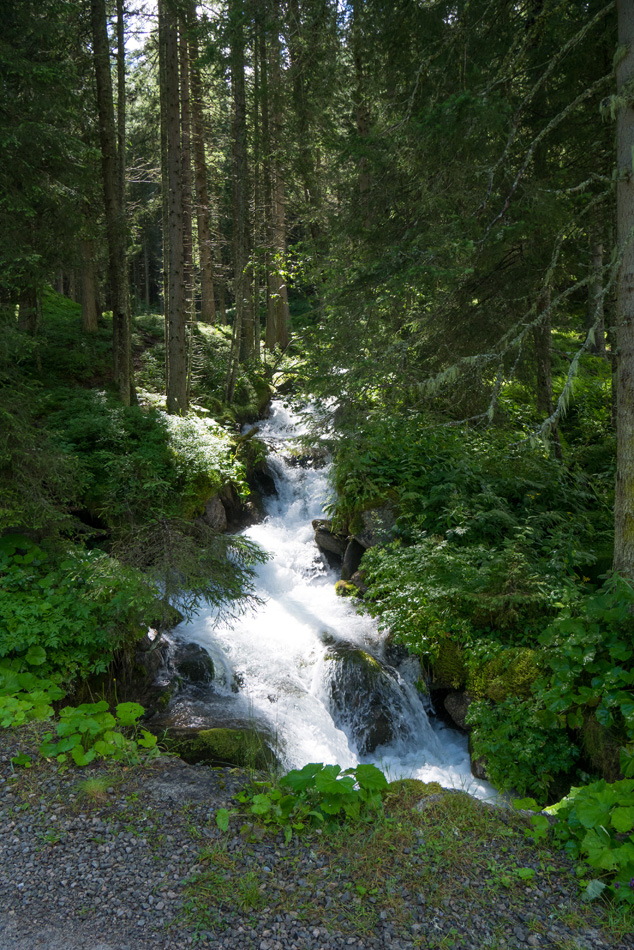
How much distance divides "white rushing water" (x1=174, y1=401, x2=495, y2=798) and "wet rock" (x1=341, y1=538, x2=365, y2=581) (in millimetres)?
456

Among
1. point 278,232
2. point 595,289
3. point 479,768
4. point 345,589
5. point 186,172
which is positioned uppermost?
point 186,172

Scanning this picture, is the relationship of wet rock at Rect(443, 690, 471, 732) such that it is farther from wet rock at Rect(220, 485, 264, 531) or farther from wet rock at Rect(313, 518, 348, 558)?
wet rock at Rect(220, 485, 264, 531)

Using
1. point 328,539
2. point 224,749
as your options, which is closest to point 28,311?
point 328,539

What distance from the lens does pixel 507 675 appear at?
18.6 feet

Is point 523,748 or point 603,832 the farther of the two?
point 523,748

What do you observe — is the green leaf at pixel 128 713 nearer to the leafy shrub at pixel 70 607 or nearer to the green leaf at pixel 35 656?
the leafy shrub at pixel 70 607

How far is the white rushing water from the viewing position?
636cm

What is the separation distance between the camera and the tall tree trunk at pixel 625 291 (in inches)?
184

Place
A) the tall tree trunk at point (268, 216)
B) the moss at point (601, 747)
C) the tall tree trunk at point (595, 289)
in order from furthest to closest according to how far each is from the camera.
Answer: the tall tree trunk at point (268, 216), the tall tree trunk at point (595, 289), the moss at point (601, 747)

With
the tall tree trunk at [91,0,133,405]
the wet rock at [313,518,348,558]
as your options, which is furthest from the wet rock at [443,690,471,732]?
the tall tree trunk at [91,0,133,405]

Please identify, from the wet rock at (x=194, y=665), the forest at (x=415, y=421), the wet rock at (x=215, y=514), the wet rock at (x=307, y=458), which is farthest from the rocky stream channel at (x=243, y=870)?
the wet rock at (x=307, y=458)

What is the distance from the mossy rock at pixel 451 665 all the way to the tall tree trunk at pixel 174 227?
812 cm

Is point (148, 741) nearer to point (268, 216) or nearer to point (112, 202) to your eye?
point (112, 202)

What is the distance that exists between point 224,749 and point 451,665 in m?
2.77
